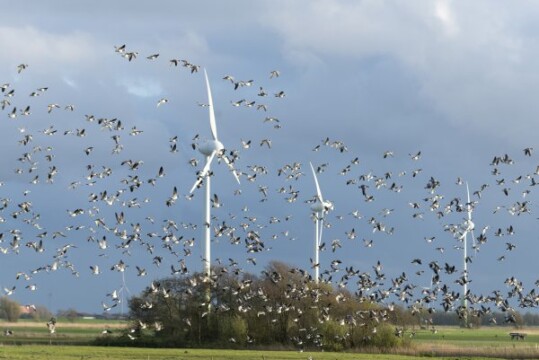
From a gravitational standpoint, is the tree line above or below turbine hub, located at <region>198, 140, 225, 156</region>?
below

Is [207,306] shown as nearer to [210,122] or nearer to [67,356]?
[210,122]

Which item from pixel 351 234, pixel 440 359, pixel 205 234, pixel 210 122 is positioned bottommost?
pixel 440 359

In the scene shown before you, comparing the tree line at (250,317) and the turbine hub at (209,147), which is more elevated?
the turbine hub at (209,147)

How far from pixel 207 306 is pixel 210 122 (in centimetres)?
1972

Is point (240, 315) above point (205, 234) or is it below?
below

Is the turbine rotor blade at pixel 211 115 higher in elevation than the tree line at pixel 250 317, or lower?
higher

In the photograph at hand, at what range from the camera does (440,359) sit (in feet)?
277

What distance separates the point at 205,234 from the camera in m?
109

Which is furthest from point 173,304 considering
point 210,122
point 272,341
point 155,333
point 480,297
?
→ point 480,297

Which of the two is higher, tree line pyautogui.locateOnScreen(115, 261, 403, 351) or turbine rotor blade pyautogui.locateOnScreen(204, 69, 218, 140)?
turbine rotor blade pyautogui.locateOnScreen(204, 69, 218, 140)

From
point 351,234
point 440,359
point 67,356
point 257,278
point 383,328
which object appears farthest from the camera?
point 257,278

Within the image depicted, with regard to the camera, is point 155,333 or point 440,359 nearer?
point 440,359

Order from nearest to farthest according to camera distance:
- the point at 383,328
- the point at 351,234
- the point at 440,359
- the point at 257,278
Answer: the point at 351,234 < the point at 440,359 < the point at 383,328 < the point at 257,278

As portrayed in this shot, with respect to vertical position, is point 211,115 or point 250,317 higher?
point 211,115
